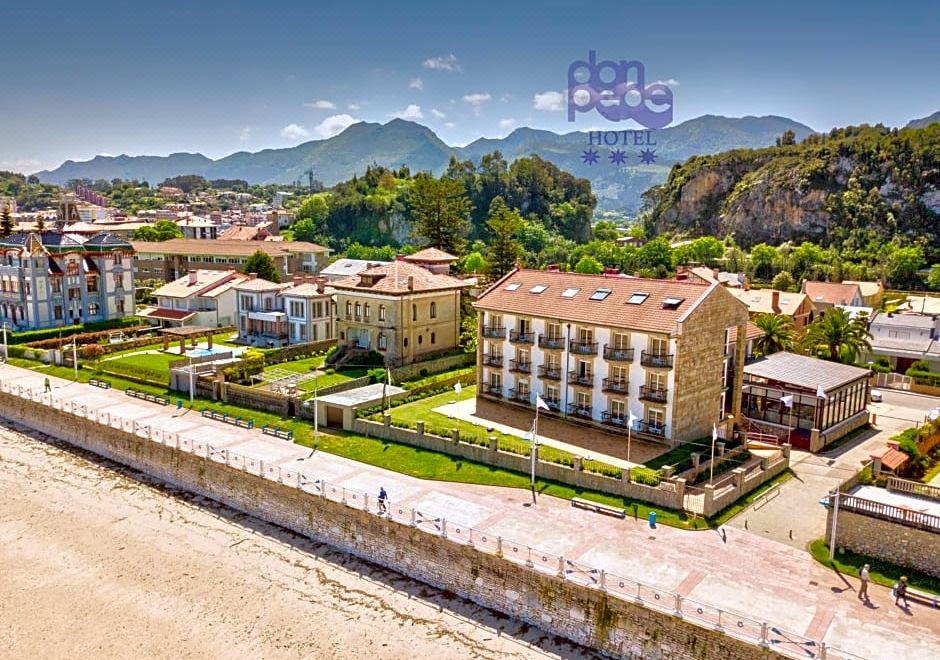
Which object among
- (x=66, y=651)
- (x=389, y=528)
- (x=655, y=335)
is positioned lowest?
(x=66, y=651)

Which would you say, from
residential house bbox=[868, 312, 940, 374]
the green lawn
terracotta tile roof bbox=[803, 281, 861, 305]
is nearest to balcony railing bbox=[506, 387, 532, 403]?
the green lawn

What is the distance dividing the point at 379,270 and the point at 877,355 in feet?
132

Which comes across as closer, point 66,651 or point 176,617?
point 66,651

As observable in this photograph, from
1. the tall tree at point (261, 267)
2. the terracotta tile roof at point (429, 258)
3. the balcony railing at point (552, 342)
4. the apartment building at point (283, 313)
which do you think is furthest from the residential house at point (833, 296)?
the tall tree at point (261, 267)

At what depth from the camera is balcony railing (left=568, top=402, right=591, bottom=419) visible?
39156 mm

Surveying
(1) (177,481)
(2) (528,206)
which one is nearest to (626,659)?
(1) (177,481)

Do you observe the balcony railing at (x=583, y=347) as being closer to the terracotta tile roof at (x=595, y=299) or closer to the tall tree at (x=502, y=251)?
the terracotta tile roof at (x=595, y=299)

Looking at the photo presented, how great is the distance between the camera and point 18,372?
186 ft

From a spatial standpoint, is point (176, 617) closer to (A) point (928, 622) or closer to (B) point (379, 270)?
(A) point (928, 622)

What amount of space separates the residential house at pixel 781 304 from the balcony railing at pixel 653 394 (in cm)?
3650

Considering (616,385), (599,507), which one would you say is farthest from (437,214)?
(599,507)

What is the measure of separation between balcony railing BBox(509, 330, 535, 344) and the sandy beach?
16704mm

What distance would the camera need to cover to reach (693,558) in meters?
25.4

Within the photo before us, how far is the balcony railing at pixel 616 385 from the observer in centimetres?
3728
